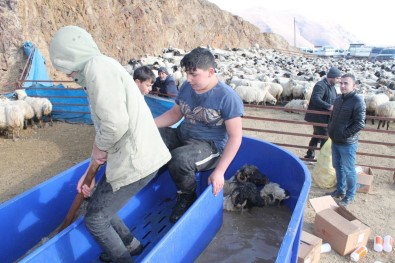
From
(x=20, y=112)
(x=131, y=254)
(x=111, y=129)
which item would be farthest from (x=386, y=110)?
(x=20, y=112)

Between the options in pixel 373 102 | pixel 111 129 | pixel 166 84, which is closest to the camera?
pixel 111 129

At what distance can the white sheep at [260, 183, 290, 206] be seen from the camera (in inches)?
147

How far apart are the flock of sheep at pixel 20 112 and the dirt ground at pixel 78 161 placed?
0.90 feet

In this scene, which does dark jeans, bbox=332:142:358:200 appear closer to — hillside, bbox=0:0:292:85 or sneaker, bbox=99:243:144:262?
sneaker, bbox=99:243:144:262

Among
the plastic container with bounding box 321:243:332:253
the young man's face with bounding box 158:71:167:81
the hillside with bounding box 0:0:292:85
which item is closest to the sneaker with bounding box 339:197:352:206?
the plastic container with bounding box 321:243:332:253

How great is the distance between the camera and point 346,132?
4.52 metres

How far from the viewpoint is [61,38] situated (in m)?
1.96

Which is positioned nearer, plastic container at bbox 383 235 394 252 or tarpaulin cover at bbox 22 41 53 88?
plastic container at bbox 383 235 394 252

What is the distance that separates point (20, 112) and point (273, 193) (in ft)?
24.8

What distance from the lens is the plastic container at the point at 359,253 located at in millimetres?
3639

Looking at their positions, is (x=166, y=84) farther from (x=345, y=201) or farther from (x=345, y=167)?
(x=345, y=201)

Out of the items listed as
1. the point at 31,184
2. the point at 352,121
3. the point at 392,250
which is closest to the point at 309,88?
the point at 352,121

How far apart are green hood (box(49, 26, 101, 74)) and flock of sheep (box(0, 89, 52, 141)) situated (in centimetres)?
744

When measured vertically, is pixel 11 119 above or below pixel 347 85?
below
